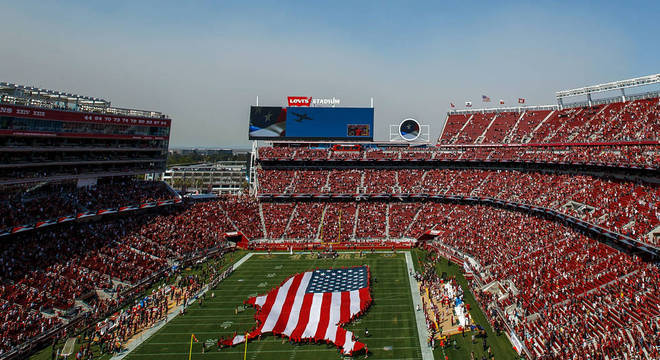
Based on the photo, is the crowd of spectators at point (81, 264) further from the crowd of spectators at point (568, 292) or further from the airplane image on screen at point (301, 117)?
the crowd of spectators at point (568, 292)

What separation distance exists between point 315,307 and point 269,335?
3767 millimetres

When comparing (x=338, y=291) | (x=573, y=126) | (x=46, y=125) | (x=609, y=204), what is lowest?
(x=338, y=291)

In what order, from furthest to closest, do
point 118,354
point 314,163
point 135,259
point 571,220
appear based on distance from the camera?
point 314,163 → point 135,259 → point 571,220 → point 118,354

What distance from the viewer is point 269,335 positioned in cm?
2355

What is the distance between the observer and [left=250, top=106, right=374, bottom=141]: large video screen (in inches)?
2336

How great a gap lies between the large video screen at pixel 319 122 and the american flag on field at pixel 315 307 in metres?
29.9

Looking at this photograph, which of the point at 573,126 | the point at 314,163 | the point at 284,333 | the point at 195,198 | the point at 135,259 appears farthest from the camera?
the point at 314,163

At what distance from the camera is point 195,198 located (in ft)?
174

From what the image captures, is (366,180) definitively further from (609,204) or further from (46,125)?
(46,125)

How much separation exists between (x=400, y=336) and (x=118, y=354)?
15.6 metres

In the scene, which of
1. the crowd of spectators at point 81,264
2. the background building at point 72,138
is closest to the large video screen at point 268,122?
the background building at point 72,138

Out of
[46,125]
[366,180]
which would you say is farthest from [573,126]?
[46,125]

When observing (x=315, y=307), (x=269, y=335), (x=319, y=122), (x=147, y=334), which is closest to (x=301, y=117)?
(x=319, y=122)

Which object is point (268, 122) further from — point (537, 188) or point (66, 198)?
point (537, 188)
